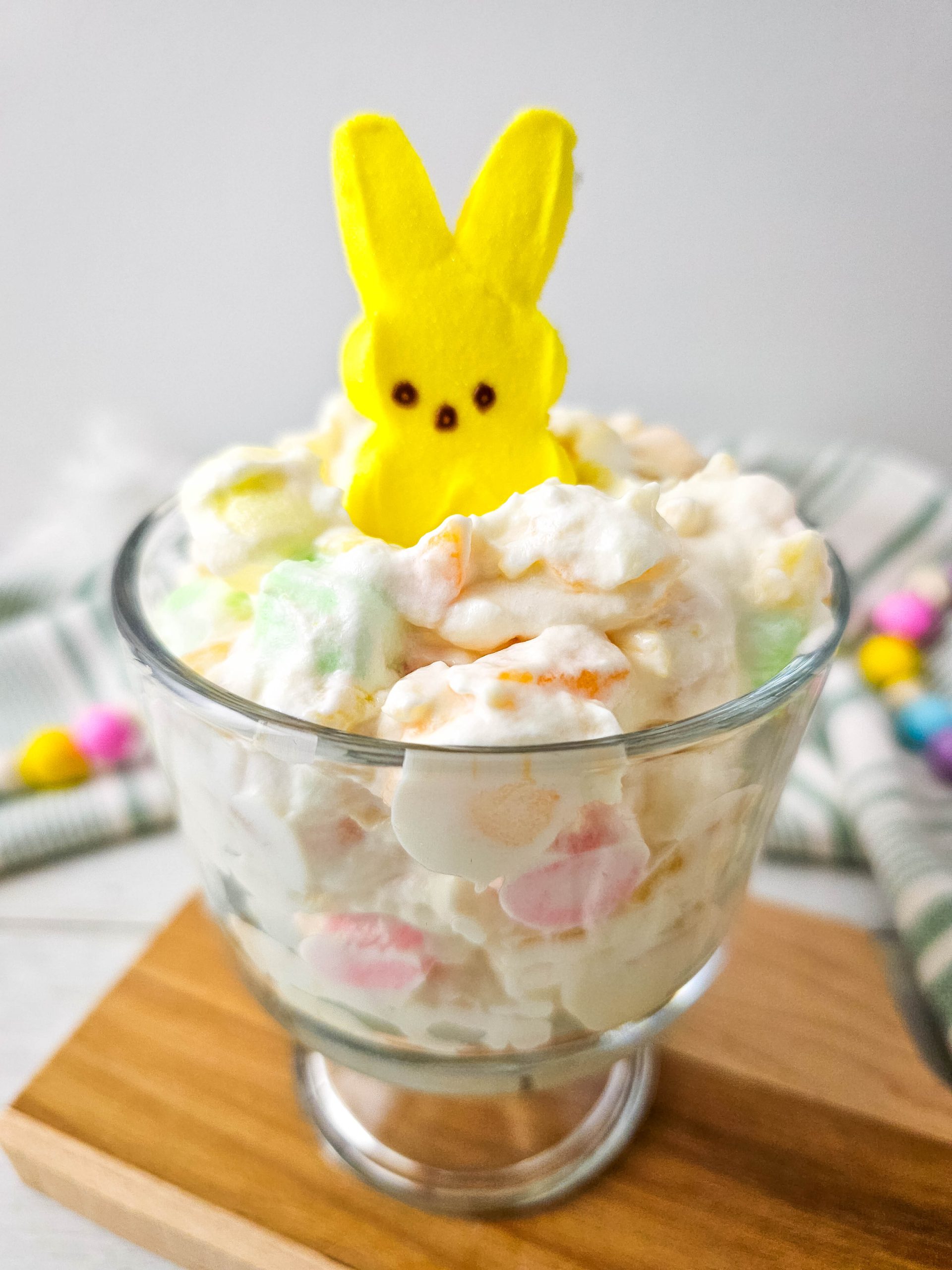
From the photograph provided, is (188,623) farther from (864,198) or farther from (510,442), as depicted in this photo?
(864,198)

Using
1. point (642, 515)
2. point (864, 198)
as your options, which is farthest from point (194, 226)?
point (642, 515)

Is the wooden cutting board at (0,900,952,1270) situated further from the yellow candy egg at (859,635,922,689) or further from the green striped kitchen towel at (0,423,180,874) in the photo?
the yellow candy egg at (859,635,922,689)

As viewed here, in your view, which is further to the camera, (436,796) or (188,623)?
(188,623)

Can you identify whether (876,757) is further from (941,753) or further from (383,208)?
(383,208)

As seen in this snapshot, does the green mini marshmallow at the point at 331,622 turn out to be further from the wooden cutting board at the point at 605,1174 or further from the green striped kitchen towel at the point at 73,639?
the green striped kitchen towel at the point at 73,639

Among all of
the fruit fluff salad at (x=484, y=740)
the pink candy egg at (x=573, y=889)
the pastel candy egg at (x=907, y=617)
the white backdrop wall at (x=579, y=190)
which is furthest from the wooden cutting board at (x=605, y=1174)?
the white backdrop wall at (x=579, y=190)

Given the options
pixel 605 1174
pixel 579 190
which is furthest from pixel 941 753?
pixel 579 190
